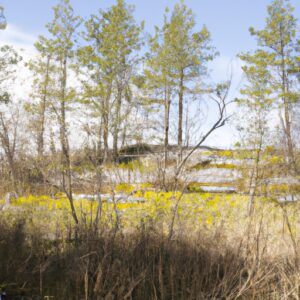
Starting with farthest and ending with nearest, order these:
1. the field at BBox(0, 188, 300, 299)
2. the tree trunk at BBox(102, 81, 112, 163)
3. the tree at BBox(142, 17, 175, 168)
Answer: the tree at BBox(142, 17, 175, 168)
the tree trunk at BBox(102, 81, 112, 163)
the field at BBox(0, 188, 300, 299)

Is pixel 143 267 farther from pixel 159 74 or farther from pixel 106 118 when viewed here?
pixel 159 74

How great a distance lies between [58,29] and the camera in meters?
18.9

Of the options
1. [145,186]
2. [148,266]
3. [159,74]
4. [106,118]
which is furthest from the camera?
[159,74]

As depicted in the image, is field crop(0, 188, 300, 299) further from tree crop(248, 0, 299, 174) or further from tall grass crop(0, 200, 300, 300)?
tree crop(248, 0, 299, 174)

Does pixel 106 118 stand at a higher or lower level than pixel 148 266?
higher

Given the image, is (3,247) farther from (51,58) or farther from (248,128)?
(51,58)

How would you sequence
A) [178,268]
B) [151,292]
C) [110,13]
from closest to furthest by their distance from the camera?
[151,292]
[178,268]
[110,13]

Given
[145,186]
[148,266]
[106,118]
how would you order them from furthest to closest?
[145,186]
[106,118]
[148,266]

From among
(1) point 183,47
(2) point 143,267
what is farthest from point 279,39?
(2) point 143,267

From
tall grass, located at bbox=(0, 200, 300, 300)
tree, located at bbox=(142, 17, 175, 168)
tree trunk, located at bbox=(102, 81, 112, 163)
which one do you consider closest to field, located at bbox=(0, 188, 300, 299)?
tall grass, located at bbox=(0, 200, 300, 300)

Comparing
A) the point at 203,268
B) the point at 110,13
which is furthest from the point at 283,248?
the point at 110,13

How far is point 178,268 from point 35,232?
146 cm

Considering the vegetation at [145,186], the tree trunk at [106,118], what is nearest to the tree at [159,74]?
the vegetation at [145,186]

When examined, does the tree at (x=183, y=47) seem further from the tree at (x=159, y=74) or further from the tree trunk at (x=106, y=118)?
the tree trunk at (x=106, y=118)
